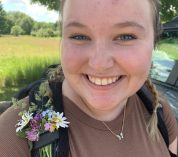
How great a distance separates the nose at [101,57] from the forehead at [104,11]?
9 centimetres

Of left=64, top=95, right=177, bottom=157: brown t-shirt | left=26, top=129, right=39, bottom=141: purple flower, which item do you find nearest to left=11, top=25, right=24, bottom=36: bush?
left=64, top=95, right=177, bottom=157: brown t-shirt

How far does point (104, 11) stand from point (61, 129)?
45 cm

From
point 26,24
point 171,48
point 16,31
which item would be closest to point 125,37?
point 171,48

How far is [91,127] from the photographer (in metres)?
1.73

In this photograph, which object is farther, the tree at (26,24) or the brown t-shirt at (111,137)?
the tree at (26,24)

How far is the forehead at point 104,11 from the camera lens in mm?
1580

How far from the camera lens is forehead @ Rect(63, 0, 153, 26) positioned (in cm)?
158

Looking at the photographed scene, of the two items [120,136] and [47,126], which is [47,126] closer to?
[47,126]

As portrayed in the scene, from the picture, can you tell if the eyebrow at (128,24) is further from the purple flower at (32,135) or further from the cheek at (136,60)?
the purple flower at (32,135)

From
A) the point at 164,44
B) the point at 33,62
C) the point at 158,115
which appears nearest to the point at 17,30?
Answer: the point at 33,62

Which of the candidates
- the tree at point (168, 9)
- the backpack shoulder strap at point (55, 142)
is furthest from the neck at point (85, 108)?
the tree at point (168, 9)

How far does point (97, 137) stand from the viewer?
1.72m

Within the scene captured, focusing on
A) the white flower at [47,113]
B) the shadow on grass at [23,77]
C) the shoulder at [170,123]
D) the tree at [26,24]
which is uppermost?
the white flower at [47,113]

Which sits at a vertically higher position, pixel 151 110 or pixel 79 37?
pixel 79 37
